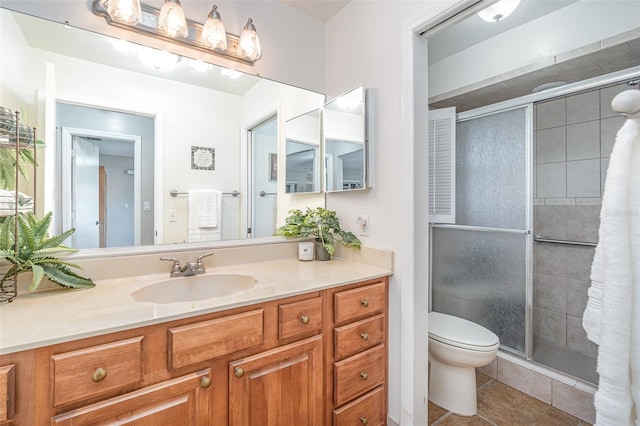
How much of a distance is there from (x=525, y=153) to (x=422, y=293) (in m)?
1.29

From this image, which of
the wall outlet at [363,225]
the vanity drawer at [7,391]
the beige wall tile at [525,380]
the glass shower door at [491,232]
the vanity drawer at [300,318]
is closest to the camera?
the vanity drawer at [7,391]

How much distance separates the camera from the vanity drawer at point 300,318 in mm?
1104

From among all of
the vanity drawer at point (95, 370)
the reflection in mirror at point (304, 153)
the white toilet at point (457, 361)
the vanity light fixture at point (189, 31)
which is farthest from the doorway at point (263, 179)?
the white toilet at point (457, 361)

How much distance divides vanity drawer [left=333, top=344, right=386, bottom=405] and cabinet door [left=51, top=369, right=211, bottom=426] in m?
0.55

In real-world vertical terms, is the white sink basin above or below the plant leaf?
below

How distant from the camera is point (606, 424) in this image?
2.86 ft

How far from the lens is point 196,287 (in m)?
1.36

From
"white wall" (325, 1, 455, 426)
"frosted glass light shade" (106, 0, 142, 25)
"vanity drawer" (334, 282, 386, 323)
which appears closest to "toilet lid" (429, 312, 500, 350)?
"white wall" (325, 1, 455, 426)

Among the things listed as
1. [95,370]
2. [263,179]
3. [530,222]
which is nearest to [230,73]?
[263,179]

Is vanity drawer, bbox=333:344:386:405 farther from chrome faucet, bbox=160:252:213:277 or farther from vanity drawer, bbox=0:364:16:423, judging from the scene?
vanity drawer, bbox=0:364:16:423

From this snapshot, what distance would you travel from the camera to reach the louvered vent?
2.05 metres

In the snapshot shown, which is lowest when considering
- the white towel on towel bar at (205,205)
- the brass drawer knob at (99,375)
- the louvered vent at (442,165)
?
the brass drawer knob at (99,375)

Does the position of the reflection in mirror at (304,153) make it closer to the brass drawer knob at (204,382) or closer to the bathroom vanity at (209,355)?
the bathroom vanity at (209,355)

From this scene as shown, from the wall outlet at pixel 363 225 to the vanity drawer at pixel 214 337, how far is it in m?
0.79
